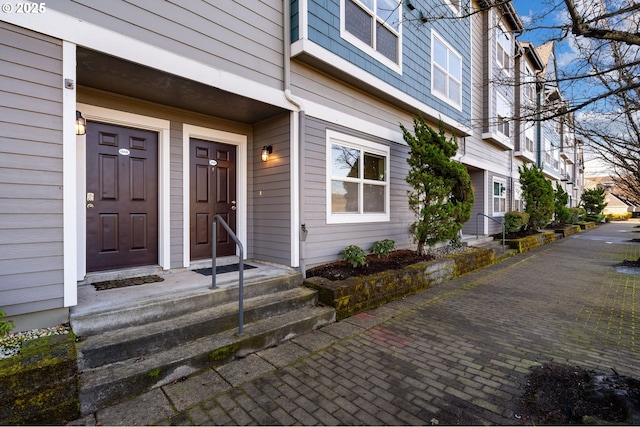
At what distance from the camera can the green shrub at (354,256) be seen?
5.10m

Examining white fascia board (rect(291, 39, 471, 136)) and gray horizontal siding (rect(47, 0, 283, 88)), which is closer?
gray horizontal siding (rect(47, 0, 283, 88))

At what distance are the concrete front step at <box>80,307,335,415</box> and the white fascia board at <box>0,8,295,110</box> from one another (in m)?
2.93

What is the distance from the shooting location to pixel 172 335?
9.36 ft

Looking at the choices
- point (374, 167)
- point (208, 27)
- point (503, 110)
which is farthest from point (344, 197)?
point (503, 110)

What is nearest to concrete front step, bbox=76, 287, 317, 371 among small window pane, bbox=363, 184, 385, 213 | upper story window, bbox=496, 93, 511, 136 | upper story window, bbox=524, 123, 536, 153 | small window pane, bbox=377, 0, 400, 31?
small window pane, bbox=363, 184, 385, 213

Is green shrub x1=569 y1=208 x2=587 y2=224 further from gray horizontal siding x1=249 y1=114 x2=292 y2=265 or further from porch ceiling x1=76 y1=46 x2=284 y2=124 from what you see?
porch ceiling x1=76 y1=46 x2=284 y2=124

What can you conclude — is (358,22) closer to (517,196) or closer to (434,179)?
(434,179)

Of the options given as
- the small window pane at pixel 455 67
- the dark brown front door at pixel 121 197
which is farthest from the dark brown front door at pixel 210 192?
the small window pane at pixel 455 67

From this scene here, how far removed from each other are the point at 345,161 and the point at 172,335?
3.91 m

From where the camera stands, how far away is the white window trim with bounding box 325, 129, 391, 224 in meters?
5.14

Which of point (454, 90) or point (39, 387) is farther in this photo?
point (454, 90)

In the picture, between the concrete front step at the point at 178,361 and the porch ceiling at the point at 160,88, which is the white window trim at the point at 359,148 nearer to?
the porch ceiling at the point at 160,88

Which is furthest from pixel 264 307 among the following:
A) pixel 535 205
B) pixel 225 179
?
pixel 535 205

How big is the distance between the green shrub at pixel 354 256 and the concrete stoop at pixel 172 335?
1.35m
